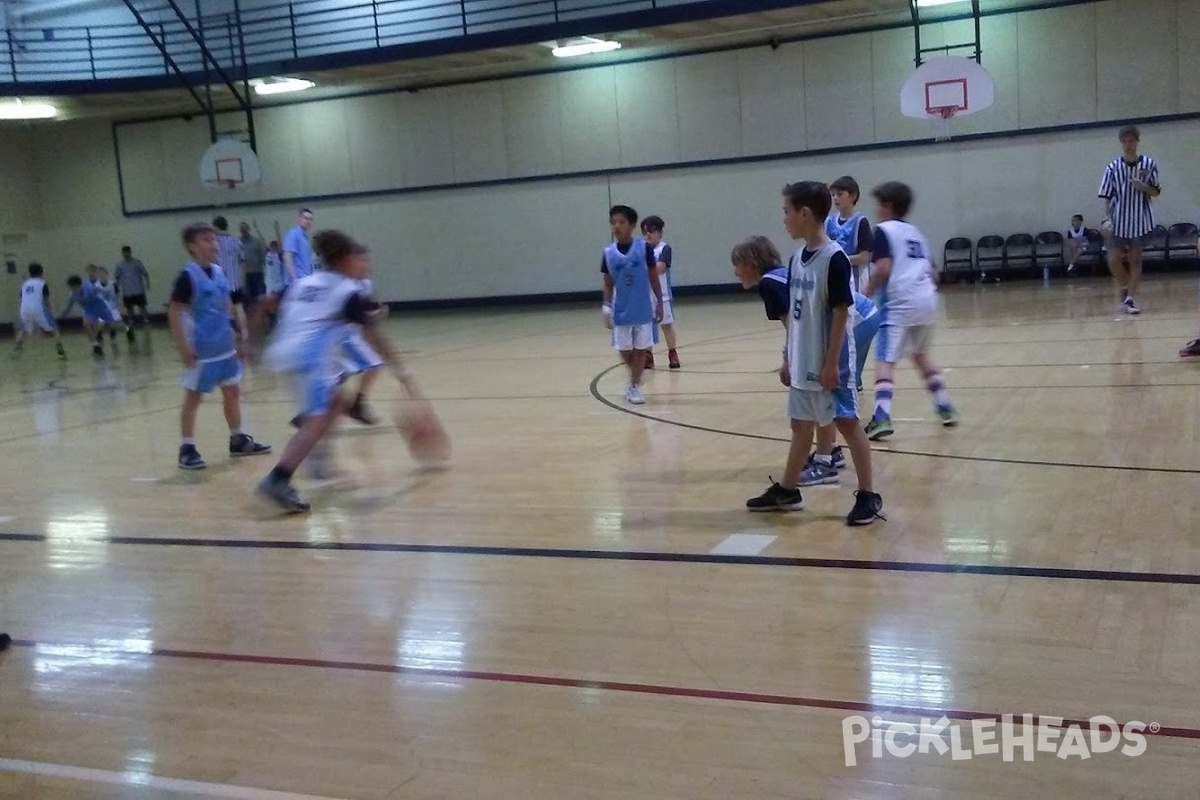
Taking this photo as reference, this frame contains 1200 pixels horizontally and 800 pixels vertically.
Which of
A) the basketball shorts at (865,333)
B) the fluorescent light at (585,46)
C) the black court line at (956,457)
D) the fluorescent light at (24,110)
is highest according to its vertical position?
the fluorescent light at (24,110)

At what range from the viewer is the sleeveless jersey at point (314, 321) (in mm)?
6078

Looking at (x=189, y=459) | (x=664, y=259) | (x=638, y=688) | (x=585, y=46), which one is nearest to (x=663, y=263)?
(x=664, y=259)

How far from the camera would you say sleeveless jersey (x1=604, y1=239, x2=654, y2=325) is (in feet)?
29.6

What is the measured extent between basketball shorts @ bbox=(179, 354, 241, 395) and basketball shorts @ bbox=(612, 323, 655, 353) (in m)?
2.97

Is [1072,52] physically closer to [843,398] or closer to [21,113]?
[843,398]

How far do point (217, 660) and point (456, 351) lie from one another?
11.0 m

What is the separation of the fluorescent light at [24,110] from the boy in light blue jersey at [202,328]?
17820 millimetres

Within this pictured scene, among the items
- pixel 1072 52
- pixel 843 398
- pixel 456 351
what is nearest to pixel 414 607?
pixel 843 398

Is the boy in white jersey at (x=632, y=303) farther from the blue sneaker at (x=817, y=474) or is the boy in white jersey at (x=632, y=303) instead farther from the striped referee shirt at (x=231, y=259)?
the striped referee shirt at (x=231, y=259)

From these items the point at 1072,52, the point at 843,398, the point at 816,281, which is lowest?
the point at 843,398

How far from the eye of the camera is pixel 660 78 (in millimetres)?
21328

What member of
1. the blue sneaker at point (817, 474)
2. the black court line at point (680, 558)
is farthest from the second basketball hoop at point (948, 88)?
the black court line at point (680, 558)

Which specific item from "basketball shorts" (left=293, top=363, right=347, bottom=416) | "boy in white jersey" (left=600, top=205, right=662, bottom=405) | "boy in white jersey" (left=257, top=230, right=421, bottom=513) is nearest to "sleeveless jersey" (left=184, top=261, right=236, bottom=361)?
"boy in white jersey" (left=257, top=230, right=421, bottom=513)

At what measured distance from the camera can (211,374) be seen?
7559 mm
